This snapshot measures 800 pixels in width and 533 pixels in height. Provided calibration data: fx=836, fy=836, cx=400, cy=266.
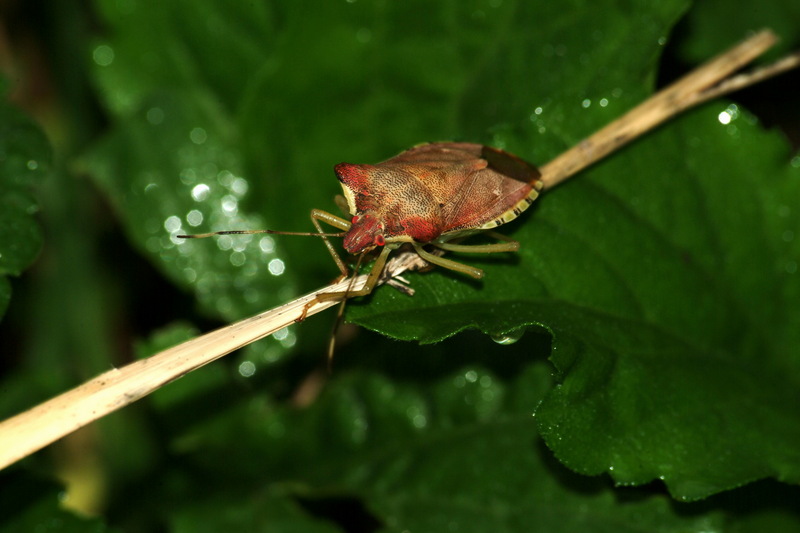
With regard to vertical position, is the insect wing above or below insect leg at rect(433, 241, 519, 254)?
above

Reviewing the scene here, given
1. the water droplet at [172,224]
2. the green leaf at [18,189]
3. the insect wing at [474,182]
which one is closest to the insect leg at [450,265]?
the insect wing at [474,182]

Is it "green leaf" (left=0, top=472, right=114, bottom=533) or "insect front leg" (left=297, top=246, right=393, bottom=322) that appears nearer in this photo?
"insect front leg" (left=297, top=246, right=393, bottom=322)

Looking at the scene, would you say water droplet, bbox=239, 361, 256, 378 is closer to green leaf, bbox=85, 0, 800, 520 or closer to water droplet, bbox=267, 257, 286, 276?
green leaf, bbox=85, 0, 800, 520

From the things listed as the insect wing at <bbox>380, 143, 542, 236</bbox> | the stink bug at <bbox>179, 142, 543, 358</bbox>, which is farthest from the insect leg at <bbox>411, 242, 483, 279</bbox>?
the insect wing at <bbox>380, 143, 542, 236</bbox>

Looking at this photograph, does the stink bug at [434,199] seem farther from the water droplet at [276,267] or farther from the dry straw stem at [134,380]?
the water droplet at [276,267]

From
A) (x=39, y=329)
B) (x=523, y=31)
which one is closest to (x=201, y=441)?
(x=39, y=329)

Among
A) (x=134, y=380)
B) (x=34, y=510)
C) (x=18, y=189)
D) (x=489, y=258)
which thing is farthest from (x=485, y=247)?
(x=34, y=510)

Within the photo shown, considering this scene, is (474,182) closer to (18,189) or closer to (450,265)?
(450,265)

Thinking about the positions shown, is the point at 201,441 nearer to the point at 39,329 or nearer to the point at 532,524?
the point at 39,329
